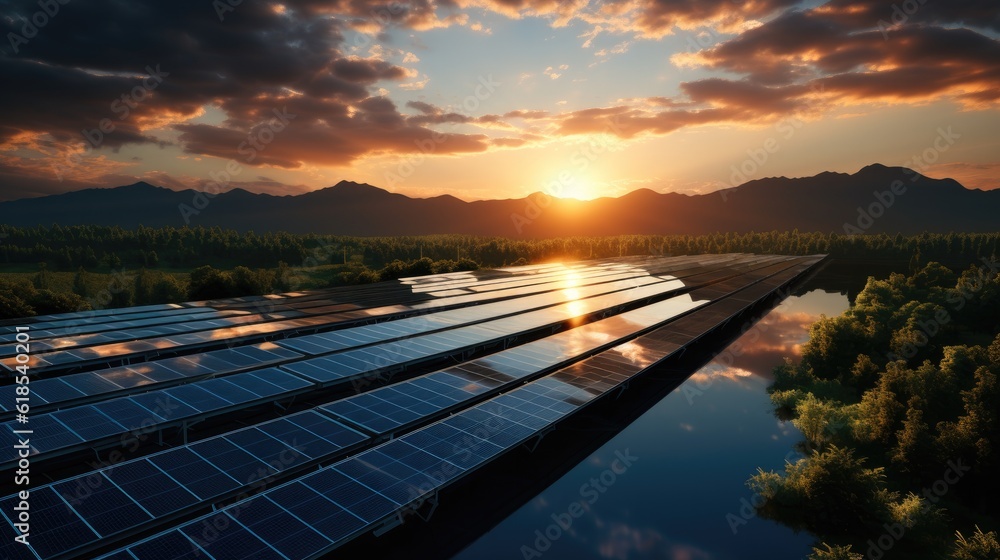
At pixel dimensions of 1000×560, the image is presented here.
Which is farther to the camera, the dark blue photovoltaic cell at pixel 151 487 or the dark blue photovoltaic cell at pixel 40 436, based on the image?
the dark blue photovoltaic cell at pixel 40 436

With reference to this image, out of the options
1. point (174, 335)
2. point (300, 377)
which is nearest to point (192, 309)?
point (174, 335)

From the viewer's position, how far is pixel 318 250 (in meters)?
160

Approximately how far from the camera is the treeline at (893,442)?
706 inches

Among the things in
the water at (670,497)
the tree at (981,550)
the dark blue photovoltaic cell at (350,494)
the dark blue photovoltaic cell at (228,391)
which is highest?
the dark blue photovoltaic cell at (228,391)

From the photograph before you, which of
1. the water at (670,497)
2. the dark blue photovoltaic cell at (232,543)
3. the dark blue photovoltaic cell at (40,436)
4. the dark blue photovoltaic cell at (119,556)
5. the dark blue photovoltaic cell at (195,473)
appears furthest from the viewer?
the water at (670,497)

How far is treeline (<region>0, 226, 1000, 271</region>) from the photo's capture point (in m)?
134

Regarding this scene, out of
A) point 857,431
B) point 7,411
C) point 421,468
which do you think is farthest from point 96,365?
point 857,431

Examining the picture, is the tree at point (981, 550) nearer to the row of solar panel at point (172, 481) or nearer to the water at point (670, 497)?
the water at point (670, 497)

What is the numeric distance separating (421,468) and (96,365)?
813 inches

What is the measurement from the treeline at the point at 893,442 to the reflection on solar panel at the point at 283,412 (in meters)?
8.14

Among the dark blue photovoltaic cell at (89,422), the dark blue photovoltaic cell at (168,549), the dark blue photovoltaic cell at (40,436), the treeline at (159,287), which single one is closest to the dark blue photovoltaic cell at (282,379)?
the dark blue photovoltaic cell at (89,422)

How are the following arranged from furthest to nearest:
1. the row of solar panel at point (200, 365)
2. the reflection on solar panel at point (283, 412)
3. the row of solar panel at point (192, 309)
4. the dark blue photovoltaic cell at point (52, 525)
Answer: the row of solar panel at point (192, 309) < the row of solar panel at point (200, 365) < the reflection on solar panel at point (283, 412) < the dark blue photovoltaic cell at point (52, 525)

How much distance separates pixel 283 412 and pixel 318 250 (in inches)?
A: 5861

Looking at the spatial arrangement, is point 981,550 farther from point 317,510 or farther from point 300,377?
point 300,377
